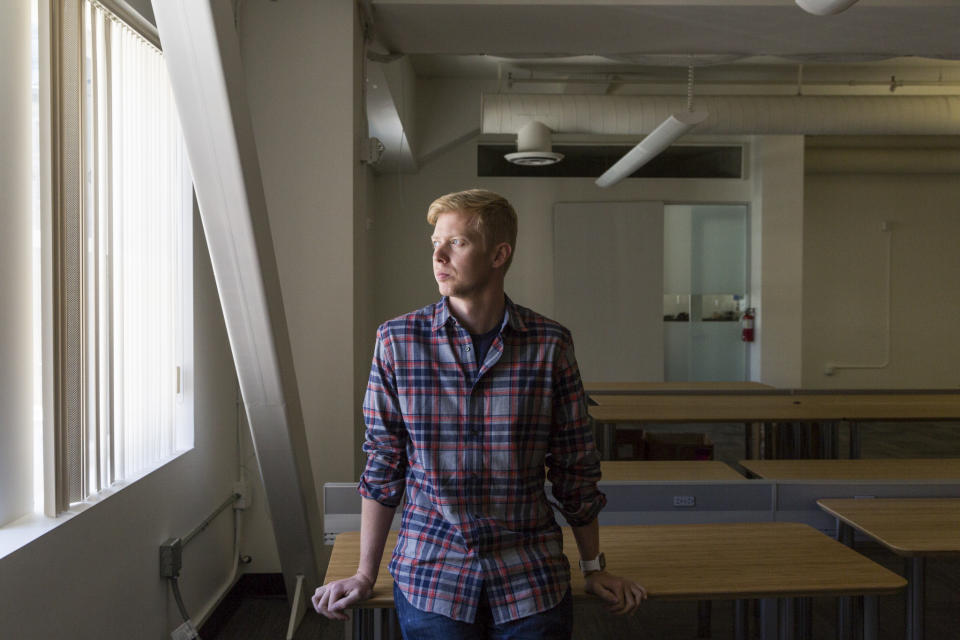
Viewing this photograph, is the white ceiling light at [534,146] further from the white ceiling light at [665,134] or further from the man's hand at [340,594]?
the man's hand at [340,594]

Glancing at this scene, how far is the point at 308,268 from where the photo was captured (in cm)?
333

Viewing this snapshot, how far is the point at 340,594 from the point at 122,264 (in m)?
1.43

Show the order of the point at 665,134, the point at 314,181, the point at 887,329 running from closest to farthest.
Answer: the point at 314,181 < the point at 665,134 < the point at 887,329

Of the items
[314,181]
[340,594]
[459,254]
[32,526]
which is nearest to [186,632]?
[32,526]

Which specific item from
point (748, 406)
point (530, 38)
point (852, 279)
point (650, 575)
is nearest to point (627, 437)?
point (748, 406)

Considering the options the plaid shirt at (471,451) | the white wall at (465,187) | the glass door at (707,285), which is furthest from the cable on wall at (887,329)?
the plaid shirt at (471,451)

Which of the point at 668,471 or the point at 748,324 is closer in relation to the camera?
the point at 668,471

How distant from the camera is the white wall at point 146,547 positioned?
6.22 ft

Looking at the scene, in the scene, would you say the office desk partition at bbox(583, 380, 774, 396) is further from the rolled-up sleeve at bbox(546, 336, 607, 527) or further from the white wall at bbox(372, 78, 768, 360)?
the rolled-up sleeve at bbox(546, 336, 607, 527)

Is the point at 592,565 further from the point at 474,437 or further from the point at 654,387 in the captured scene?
the point at 654,387

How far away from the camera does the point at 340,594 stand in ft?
5.00

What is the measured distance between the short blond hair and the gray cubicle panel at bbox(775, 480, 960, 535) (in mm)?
1495

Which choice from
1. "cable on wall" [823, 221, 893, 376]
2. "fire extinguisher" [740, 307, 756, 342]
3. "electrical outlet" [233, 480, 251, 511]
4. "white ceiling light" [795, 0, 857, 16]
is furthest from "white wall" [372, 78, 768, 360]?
"white ceiling light" [795, 0, 857, 16]

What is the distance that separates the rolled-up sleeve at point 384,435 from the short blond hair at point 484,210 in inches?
9.5
